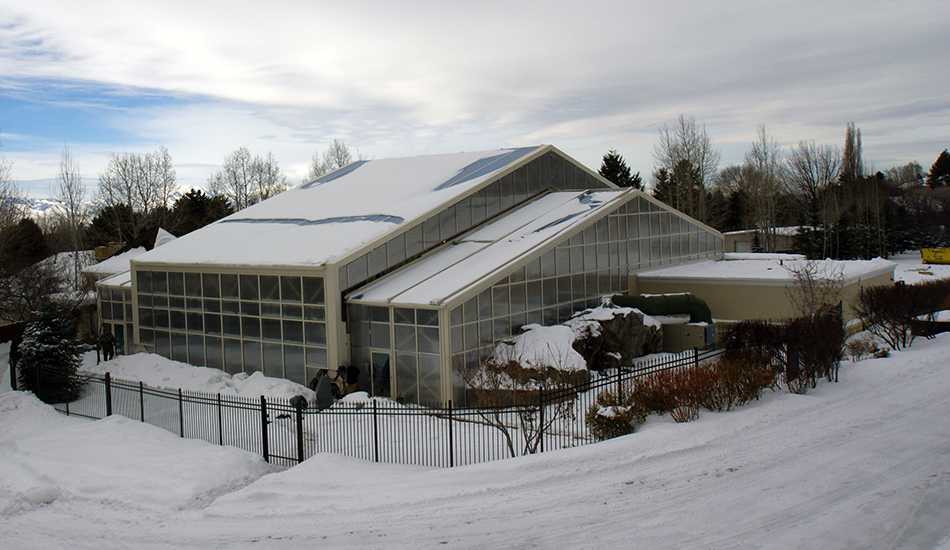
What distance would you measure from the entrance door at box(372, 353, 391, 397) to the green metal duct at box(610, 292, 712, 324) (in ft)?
31.6

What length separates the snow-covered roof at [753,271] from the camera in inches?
1089

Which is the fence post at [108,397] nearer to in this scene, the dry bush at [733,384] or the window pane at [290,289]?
the window pane at [290,289]

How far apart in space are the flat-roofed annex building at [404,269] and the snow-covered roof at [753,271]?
105 cm

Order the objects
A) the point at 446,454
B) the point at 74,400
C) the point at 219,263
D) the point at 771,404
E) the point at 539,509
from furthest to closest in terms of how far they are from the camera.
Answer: the point at 219,263
the point at 74,400
the point at 771,404
the point at 446,454
the point at 539,509

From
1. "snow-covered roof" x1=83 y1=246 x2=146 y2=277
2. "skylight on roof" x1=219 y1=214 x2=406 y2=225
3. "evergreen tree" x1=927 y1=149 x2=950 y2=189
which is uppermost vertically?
"evergreen tree" x1=927 y1=149 x2=950 y2=189

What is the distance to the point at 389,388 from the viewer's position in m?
20.3

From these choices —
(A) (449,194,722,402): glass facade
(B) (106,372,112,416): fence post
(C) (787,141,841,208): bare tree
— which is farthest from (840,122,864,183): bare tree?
(B) (106,372,112,416): fence post

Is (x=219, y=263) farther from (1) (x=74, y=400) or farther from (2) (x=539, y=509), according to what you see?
(2) (x=539, y=509)

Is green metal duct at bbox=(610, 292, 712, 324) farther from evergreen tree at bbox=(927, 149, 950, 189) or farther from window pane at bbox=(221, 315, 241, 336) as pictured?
evergreen tree at bbox=(927, 149, 950, 189)

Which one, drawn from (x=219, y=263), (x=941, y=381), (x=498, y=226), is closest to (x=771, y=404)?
(x=941, y=381)

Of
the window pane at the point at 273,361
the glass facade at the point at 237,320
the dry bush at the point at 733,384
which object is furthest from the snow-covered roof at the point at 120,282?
the dry bush at the point at 733,384

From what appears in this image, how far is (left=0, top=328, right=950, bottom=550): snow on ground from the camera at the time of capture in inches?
380

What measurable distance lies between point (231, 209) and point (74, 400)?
147ft

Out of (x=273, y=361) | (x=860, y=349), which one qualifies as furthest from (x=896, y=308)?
(x=273, y=361)
